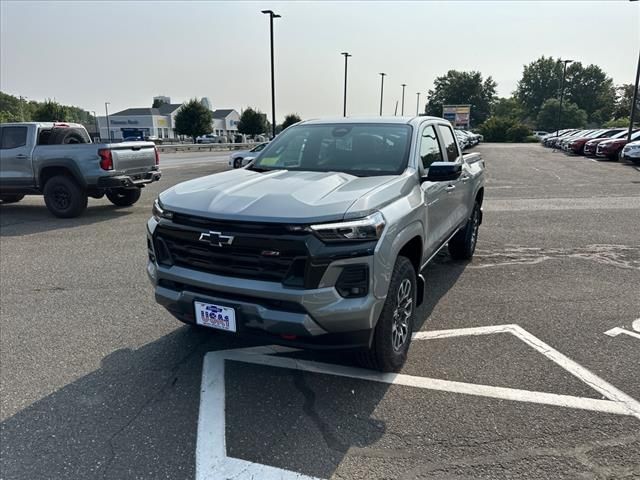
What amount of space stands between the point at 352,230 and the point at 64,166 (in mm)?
8851

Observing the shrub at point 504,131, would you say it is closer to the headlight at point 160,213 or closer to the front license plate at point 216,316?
the headlight at point 160,213

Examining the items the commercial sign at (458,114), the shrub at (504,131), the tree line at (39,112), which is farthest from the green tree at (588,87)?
the tree line at (39,112)

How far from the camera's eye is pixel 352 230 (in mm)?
2658

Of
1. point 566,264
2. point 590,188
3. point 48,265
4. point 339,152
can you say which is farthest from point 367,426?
point 590,188

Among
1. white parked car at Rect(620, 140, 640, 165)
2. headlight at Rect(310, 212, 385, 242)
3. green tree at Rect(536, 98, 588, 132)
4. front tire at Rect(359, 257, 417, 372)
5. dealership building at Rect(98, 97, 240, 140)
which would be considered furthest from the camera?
dealership building at Rect(98, 97, 240, 140)

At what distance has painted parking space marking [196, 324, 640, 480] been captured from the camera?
2.41 metres

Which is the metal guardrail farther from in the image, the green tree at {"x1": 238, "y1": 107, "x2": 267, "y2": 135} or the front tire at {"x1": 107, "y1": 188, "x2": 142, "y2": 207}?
the front tire at {"x1": 107, "y1": 188, "x2": 142, "y2": 207}

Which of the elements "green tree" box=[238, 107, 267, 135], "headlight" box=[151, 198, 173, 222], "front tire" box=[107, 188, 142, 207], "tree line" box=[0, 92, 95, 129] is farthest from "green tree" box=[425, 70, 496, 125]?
"headlight" box=[151, 198, 173, 222]

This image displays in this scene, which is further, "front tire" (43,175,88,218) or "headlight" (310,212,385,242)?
"front tire" (43,175,88,218)

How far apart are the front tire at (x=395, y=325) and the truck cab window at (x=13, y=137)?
9981 mm

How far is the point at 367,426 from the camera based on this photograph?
276 cm

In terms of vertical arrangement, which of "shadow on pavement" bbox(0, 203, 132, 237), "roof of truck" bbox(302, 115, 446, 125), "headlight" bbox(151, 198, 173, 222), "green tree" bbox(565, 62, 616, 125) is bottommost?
"shadow on pavement" bbox(0, 203, 132, 237)

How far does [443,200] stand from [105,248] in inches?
210

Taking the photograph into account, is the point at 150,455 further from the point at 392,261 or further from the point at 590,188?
the point at 590,188
